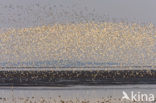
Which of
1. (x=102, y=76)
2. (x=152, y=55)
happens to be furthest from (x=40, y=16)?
(x=152, y=55)

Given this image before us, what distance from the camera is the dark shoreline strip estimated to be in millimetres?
1144

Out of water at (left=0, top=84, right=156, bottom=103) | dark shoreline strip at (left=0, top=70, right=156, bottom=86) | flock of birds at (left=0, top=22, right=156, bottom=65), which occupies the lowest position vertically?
water at (left=0, top=84, right=156, bottom=103)

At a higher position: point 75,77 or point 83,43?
point 83,43

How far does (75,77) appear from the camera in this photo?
3.79 ft

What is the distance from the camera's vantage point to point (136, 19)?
121 cm

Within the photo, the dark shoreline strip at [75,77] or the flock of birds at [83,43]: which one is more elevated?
the flock of birds at [83,43]

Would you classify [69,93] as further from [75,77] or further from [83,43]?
[83,43]

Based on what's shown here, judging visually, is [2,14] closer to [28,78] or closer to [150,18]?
[28,78]

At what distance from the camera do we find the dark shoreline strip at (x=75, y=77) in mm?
1144

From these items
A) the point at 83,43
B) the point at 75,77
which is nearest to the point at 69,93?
the point at 75,77

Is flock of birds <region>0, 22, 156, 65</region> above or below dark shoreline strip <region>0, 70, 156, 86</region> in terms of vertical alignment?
above

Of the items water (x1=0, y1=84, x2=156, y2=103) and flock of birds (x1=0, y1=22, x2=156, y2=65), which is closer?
water (x1=0, y1=84, x2=156, y2=103)

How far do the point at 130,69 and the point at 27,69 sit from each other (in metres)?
0.37

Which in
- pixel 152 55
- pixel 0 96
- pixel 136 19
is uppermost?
pixel 136 19
